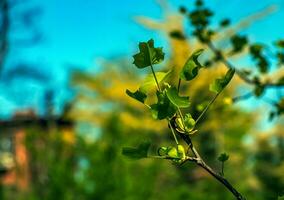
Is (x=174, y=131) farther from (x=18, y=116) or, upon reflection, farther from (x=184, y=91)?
(x=18, y=116)

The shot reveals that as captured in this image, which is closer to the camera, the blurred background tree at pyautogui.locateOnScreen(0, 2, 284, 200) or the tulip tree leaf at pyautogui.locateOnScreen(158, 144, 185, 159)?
the tulip tree leaf at pyautogui.locateOnScreen(158, 144, 185, 159)

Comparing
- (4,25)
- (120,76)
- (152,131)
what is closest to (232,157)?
(152,131)

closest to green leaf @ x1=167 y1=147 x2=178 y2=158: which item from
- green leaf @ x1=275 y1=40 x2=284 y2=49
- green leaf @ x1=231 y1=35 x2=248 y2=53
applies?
green leaf @ x1=275 y1=40 x2=284 y2=49

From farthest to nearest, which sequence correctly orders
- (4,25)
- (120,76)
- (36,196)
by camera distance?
(120,76)
(4,25)
(36,196)

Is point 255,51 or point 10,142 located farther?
point 10,142

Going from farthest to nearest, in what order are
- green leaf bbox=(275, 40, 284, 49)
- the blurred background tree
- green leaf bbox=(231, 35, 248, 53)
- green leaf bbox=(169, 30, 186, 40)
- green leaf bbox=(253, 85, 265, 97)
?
the blurred background tree, green leaf bbox=(169, 30, 186, 40), green leaf bbox=(231, 35, 248, 53), green leaf bbox=(253, 85, 265, 97), green leaf bbox=(275, 40, 284, 49)

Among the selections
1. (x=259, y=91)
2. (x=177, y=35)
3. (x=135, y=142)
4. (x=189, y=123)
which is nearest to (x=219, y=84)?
(x=189, y=123)

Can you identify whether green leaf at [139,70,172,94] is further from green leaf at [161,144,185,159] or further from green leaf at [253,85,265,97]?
green leaf at [253,85,265,97]
